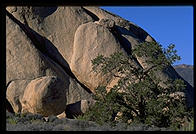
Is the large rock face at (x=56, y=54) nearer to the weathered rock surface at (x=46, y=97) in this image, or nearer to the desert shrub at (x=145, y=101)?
the weathered rock surface at (x=46, y=97)

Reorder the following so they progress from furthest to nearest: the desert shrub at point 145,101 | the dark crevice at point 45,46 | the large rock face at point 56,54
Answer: the dark crevice at point 45,46
the large rock face at point 56,54
the desert shrub at point 145,101


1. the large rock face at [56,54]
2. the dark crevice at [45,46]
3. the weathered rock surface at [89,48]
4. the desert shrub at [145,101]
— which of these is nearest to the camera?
the desert shrub at [145,101]

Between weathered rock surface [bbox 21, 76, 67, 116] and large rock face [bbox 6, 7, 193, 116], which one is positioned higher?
large rock face [bbox 6, 7, 193, 116]

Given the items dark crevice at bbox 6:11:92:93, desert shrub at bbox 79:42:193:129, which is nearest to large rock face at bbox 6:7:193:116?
dark crevice at bbox 6:11:92:93

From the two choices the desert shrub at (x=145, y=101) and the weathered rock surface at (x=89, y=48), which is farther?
the weathered rock surface at (x=89, y=48)

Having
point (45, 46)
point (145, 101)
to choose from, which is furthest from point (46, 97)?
point (145, 101)

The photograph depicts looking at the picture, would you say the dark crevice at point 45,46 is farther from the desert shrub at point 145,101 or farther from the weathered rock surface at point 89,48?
the desert shrub at point 145,101

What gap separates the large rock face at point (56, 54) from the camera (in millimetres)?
18922

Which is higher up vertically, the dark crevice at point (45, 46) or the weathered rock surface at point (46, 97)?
the dark crevice at point (45, 46)

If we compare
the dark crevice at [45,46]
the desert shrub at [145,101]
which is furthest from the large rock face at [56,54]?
the desert shrub at [145,101]

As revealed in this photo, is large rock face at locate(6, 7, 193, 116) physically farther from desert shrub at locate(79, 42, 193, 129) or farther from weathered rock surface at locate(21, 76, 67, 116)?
desert shrub at locate(79, 42, 193, 129)

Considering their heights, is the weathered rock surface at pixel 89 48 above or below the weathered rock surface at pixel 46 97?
above

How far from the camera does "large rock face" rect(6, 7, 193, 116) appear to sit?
18.9 metres

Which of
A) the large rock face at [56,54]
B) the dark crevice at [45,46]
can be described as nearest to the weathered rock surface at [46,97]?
the large rock face at [56,54]
